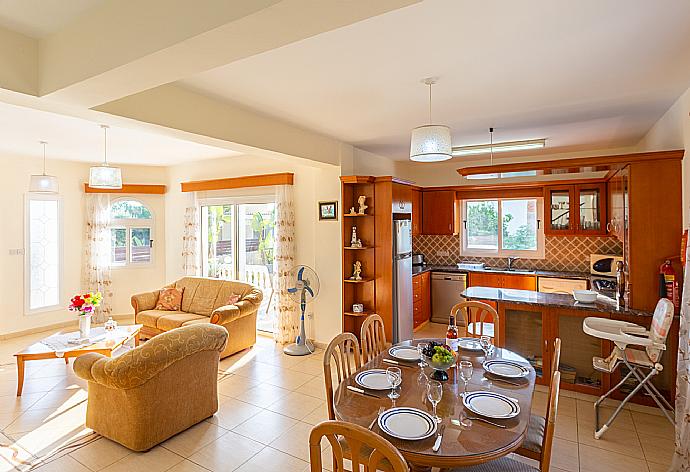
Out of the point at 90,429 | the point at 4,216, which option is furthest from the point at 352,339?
the point at 4,216

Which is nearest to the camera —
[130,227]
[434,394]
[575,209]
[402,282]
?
[434,394]

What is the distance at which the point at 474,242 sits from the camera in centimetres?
668

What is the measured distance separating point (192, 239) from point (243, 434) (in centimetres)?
410

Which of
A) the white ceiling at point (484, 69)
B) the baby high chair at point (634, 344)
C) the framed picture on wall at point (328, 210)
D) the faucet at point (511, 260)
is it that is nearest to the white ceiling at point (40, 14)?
the white ceiling at point (484, 69)

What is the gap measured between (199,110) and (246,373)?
9.50ft

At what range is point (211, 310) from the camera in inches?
210

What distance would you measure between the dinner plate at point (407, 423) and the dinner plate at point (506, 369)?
699 mm

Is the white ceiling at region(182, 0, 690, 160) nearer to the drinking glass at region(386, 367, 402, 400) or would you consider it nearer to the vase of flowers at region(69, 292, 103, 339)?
the drinking glass at region(386, 367, 402, 400)

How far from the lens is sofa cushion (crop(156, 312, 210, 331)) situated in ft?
16.2

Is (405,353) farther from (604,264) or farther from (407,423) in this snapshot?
(604,264)

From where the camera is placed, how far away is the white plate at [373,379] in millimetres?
2166

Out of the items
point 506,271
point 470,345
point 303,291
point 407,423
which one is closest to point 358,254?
point 303,291

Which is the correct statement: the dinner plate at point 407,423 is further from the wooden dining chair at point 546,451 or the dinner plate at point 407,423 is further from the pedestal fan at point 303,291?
the pedestal fan at point 303,291

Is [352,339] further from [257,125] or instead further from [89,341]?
[89,341]
